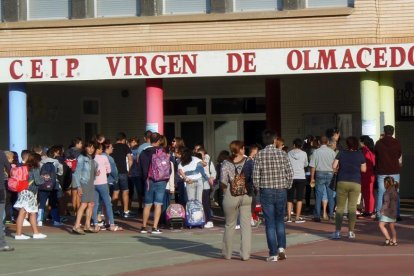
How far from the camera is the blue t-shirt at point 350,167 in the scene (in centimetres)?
1819

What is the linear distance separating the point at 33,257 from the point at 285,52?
349 inches

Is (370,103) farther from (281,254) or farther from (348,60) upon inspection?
(281,254)

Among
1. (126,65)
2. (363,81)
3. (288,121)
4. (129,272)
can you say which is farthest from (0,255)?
(288,121)

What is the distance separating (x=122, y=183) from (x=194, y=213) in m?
3.16

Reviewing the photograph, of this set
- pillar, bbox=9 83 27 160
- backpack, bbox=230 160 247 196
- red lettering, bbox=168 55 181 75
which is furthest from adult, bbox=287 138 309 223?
pillar, bbox=9 83 27 160

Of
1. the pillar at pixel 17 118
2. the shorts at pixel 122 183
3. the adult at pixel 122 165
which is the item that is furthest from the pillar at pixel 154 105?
the pillar at pixel 17 118

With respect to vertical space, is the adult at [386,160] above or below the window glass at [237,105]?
below

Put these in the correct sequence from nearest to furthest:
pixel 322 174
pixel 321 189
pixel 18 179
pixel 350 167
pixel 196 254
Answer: pixel 196 254, pixel 350 167, pixel 18 179, pixel 322 174, pixel 321 189

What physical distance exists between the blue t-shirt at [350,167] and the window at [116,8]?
26.5ft

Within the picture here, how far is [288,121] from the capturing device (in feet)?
95.5

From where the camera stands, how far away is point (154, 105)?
2491 centimetres

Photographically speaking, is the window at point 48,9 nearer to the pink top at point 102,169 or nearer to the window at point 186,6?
the window at point 186,6

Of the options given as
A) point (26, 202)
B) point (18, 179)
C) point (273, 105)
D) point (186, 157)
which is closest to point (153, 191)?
point (186, 157)

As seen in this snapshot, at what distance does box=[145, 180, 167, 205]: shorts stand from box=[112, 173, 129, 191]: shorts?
131 inches
